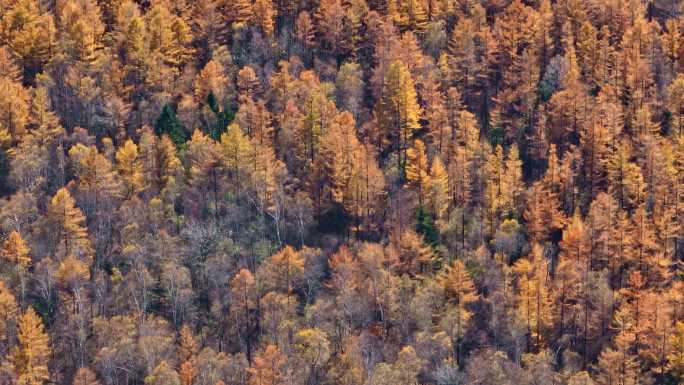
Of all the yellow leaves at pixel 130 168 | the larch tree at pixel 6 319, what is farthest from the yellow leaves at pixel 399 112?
the larch tree at pixel 6 319

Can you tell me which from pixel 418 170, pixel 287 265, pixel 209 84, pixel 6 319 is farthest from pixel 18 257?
pixel 418 170

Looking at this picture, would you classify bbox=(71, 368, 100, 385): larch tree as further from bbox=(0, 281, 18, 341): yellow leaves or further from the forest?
bbox=(0, 281, 18, 341): yellow leaves

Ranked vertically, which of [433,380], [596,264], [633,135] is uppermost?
[633,135]

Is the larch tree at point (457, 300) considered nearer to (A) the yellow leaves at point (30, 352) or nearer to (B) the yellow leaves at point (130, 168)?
(B) the yellow leaves at point (130, 168)

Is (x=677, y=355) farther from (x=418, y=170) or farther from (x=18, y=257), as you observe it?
(x=18, y=257)

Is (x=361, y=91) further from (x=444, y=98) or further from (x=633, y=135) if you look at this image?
(x=633, y=135)

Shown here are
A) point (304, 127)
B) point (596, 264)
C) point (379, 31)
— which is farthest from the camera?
point (379, 31)

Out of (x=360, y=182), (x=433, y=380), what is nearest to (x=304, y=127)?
(x=360, y=182)
